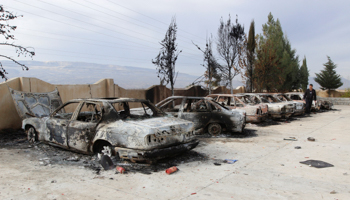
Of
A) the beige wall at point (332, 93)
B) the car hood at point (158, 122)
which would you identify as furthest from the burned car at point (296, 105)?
the beige wall at point (332, 93)

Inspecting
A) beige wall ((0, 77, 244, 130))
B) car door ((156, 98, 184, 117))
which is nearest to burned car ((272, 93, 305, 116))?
beige wall ((0, 77, 244, 130))

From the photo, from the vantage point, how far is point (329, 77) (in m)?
37.5

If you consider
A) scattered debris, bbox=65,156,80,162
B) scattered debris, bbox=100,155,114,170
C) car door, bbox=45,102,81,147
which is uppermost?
car door, bbox=45,102,81,147

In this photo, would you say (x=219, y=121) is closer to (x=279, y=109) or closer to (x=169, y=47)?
(x=279, y=109)

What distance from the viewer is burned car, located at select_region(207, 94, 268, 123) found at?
1061cm

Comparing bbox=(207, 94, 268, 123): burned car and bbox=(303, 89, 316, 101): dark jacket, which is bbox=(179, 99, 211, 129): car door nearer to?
bbox=(207, 94, 268, 123): burned car

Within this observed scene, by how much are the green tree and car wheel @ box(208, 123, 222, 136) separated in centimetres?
3575

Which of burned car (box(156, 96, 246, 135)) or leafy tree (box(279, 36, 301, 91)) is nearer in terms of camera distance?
burned car (box(156, 96, 246, 135))

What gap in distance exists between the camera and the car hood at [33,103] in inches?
340

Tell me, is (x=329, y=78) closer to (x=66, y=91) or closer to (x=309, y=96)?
(x=309, y=96)

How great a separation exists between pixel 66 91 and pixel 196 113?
6320 millimetres

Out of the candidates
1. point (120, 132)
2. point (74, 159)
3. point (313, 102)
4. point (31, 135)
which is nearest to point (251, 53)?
point (313, 102)

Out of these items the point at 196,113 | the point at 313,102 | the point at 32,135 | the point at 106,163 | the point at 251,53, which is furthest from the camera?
the point at 251,53

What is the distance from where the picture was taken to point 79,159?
573 centimetres
